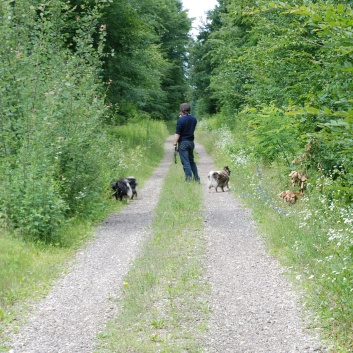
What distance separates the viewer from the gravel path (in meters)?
5.48

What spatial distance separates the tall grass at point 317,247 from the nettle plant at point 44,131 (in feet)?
11.8

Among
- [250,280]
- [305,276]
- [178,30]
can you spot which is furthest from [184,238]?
[178,30]

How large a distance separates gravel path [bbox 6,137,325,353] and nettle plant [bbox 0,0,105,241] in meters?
1.15

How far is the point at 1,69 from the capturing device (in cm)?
1098

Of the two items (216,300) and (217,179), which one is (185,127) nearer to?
(217,179)

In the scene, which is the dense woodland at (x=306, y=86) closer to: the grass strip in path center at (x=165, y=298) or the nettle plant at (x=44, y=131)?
the grass strip in path center at (x=165, y=298)

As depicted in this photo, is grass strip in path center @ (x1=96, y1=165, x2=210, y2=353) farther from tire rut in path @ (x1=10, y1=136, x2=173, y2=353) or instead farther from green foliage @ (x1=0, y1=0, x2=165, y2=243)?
green foliage @ (x1=0, y1=0, x2=165, y2=243)

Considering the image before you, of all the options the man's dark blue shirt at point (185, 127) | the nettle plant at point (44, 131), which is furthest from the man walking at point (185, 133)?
the nettle plant at point (44, 131)

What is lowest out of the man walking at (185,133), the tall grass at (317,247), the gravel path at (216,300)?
the gravel path at (216,300)

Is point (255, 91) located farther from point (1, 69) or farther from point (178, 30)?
point (178, 30)

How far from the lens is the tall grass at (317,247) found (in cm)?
549

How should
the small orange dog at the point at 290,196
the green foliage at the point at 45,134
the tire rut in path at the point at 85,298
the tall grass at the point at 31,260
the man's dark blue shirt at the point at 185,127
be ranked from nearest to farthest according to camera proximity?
the tire rut in path at the point at 85,298, the tall grass at the point at 31,260, the green foliage at the point at 45,134, the small orange dog at the point at 290,196, the man's dark blue shirt at the point at 185,127

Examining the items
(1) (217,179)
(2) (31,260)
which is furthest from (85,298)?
(1) (217,179)

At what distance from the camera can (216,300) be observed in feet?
21.6
